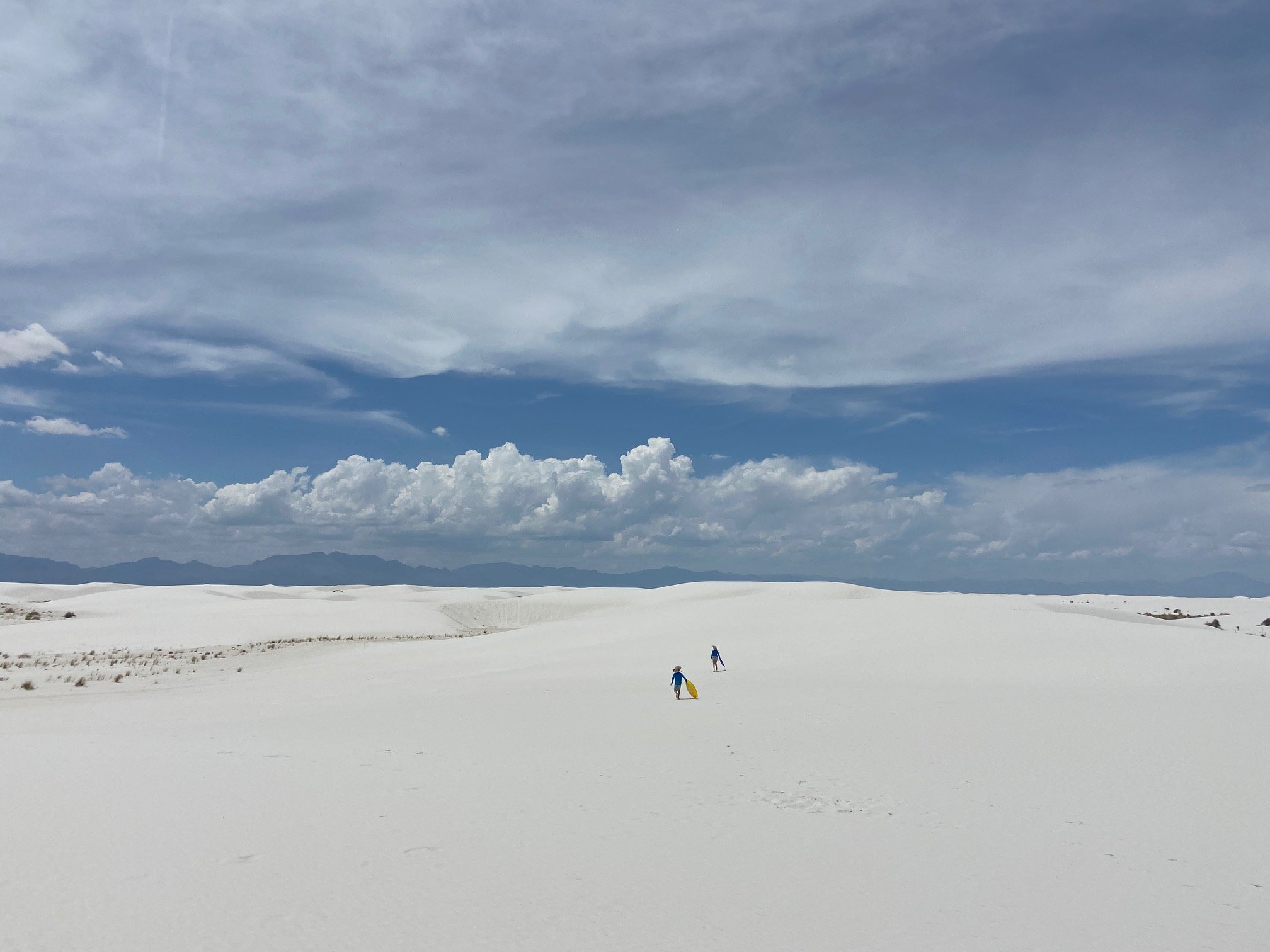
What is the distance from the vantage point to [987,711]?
53.4 feet

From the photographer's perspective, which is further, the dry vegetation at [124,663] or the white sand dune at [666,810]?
the dry vegetation at [124,663]

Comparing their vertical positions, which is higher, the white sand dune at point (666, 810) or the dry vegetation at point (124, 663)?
the white sand dune at point (666, 810)

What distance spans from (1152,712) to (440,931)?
15658 millimetres

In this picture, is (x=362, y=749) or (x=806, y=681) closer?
(x=362, y=749)

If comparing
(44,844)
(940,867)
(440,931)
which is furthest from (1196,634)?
(44,844)

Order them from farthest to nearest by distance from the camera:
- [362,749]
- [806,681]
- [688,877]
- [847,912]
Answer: [806,681]
[362,749]
[688,877]
[847,912]

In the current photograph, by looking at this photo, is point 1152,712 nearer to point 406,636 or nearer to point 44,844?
point 44,844

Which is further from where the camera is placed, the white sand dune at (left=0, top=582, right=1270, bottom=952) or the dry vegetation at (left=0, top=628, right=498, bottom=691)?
the dry vegetation at (left=0, top=628, right=498, bottom=691)

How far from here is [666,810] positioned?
9.66 m

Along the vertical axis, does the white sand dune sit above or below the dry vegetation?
above

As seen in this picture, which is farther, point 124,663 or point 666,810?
point 124,663

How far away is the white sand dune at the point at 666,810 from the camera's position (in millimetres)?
6258

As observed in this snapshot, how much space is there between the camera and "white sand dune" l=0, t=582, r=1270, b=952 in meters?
6.26

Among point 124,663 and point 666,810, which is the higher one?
point 666,810
